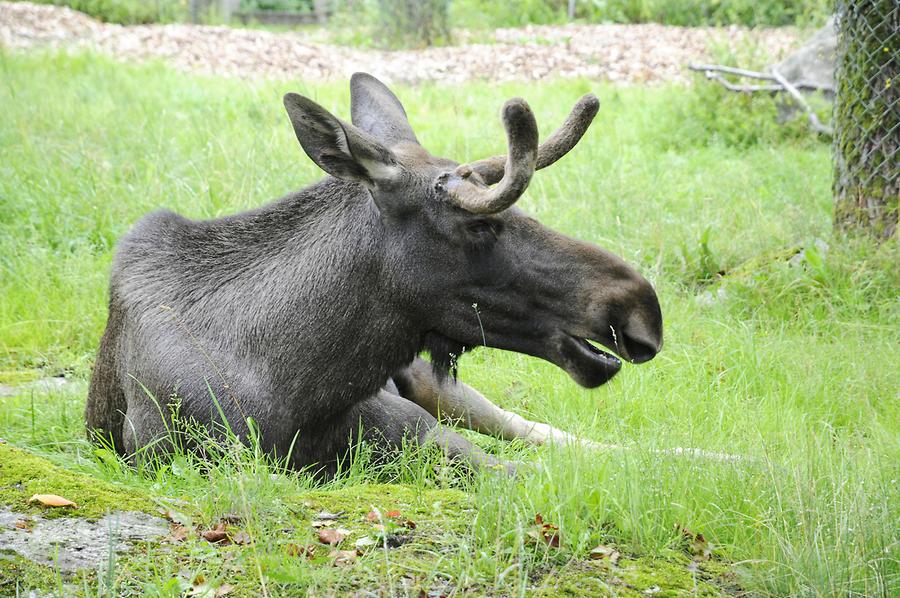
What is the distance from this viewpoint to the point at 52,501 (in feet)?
10.7

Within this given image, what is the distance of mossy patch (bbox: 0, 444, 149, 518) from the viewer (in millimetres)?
3256

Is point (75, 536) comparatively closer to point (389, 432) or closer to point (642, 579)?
point (642, 579)

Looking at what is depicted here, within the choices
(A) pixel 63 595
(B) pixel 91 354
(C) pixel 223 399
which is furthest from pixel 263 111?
(A) pixel 63 595

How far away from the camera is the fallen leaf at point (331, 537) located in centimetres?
323

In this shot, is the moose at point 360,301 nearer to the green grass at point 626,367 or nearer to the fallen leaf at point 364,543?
the green grass at point 626,367

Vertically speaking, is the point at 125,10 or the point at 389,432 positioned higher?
the point at 125,10

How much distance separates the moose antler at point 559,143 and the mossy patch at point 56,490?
1.93m

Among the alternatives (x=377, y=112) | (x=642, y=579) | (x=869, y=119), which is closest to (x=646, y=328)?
(x=642, y=579)

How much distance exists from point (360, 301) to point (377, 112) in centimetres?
111

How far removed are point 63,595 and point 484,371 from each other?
3.74 metres

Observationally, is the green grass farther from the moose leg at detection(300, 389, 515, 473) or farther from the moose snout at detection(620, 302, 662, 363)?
the moose snout at detection(620, 302, 662, 363)

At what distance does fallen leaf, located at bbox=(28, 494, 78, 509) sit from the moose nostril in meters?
2.15

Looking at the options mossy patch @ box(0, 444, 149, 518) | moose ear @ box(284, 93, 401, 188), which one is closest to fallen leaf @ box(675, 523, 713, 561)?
mossy patch @ box(0, 444, 149, 518)

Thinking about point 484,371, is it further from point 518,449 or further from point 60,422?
point 60,422
